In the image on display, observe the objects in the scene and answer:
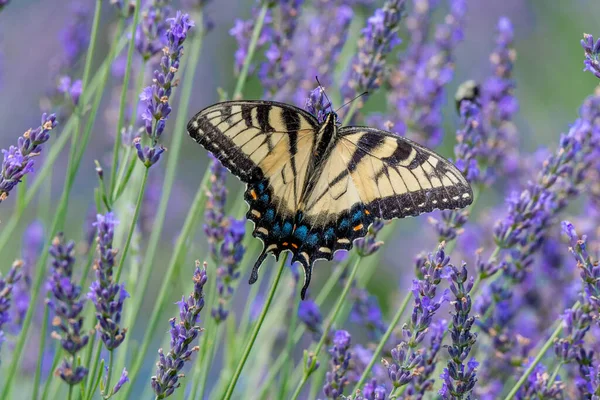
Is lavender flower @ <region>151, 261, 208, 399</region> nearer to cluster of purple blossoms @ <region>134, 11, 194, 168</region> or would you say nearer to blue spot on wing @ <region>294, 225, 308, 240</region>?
cluster of purple blossoms @ <region>134, 11, 194, 168</region>

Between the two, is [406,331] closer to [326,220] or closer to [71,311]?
[326,220]

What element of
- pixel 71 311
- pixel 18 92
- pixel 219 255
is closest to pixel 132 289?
pixel 219 255

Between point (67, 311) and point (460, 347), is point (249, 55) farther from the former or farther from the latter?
point (460, 347)

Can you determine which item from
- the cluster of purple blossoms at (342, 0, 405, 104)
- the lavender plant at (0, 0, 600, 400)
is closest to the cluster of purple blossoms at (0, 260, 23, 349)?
the lavender plant at (0, 0, 600, 400)

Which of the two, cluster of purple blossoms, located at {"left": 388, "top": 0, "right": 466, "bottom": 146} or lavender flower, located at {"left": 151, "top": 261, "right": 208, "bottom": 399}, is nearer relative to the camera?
lavender flower, located at {"left": 151, "top": 261, "right": 208, "bottom": 399}

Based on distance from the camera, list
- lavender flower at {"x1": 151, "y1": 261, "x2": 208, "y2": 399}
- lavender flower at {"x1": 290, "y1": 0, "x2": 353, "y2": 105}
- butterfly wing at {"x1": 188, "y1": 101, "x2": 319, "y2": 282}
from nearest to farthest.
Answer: lavender flower at {"x1": 151, "y1": 261, "x2": 208, "y2": 399}, butterfly wing at {"x1": 188, "y1": 101, "x2": 319, "y2": 282}, lavender flower at {"x1": 290, "y1": 0, "x2": 353, "y2": 105}

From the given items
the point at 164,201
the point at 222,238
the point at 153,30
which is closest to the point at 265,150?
the point at 222,238

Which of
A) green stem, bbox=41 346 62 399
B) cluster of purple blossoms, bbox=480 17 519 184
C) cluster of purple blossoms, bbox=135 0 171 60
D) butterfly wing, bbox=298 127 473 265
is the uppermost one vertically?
cluster of purple blossoms, bbox=480 17 519 184
